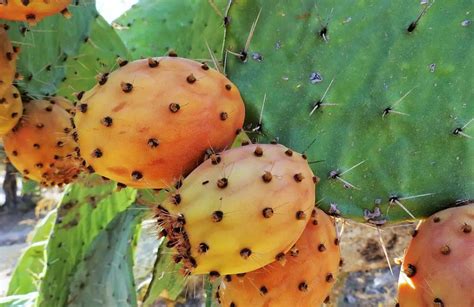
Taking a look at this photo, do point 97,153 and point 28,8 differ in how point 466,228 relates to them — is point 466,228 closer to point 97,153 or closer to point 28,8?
point 97,153

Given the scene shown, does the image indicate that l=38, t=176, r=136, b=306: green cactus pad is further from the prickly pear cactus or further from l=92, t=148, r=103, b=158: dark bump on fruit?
l=92, t=148, r=103, b=158: dark bump on fruit

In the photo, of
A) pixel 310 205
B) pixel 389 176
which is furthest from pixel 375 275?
pixel 310 205

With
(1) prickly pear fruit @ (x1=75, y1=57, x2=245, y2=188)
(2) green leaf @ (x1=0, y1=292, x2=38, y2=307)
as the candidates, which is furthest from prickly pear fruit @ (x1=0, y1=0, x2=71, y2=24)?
(2) green leaf @ (x1=0, y1=292, x2=38, y2=307)

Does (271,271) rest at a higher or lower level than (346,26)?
lower

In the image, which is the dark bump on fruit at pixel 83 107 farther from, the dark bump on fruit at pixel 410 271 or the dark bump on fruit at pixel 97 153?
the dark bump on fruit at pixel 410 271

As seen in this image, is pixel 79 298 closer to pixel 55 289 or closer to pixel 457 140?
pixel 55 289

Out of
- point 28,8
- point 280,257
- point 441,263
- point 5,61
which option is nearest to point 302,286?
point 280,257

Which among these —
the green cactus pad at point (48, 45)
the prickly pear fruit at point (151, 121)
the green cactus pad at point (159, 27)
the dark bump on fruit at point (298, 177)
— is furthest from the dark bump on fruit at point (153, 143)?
the green cactus pad at point (159, 27)
